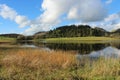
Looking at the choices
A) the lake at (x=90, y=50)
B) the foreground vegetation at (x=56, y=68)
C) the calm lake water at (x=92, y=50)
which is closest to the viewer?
the foreground vegetation at (x=56, y=68)

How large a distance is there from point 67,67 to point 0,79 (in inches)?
324

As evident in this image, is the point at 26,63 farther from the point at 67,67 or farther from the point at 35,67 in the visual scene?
the point at 67,67

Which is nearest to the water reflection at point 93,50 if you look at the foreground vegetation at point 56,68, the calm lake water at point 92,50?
the calm lake water at point 92,50

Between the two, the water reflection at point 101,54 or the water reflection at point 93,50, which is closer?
the water reflection at point 101,54

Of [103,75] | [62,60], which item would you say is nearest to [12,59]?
[62,60]

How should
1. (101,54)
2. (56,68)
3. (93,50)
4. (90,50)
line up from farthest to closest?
(93,50), (90,50), (101,54), (56,68)

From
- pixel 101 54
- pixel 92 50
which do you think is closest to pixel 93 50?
pixel 92 50

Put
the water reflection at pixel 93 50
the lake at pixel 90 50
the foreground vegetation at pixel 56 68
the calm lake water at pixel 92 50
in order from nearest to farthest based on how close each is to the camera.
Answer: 1. the foreground vegetation at pixel 56 68
2. the calm lake water at pixel 92 50
3. the lake at pixel 90 50
4. the water reflection at pixel 93 50

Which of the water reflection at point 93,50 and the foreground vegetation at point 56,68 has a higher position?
the foreground vegetation at point 56,68

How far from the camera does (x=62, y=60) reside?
20891mm

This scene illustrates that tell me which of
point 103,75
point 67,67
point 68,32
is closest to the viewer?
point 103,75

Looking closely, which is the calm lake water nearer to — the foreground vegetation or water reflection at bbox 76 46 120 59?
water reflection at bbox 76 46 120 59

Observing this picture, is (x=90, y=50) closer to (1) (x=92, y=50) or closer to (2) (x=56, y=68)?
(1) (x=92, y=50)

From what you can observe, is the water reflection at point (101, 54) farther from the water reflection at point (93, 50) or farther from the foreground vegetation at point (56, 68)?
the foreground vegetation at point (56, 68)
